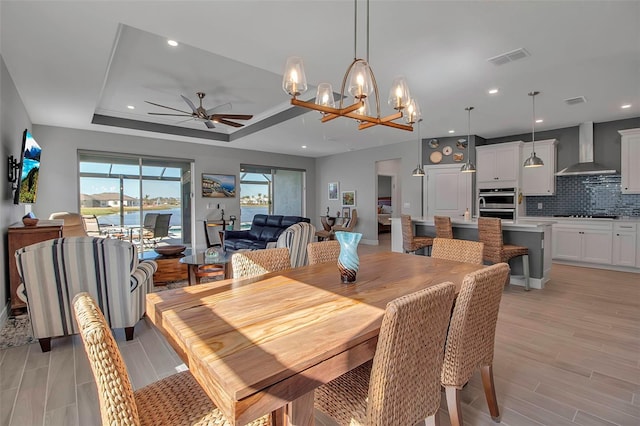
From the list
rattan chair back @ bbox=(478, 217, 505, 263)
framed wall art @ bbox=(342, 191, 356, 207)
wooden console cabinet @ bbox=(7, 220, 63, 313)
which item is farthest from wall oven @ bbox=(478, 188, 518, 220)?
wooden console cabinet @ bbox=(7, 220, 63, 313)

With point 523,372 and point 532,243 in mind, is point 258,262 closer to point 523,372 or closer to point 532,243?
point 523,372

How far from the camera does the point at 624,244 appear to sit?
5074 mm

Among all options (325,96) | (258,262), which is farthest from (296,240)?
(325,96)

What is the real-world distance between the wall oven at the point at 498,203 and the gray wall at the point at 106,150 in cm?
577

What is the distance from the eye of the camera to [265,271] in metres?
2.13

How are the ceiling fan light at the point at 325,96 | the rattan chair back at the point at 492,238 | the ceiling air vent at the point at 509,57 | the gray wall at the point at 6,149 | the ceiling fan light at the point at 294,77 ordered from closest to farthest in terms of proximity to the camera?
the ceiling fan light at the point at 294,77 → the ceiling fan light at the point at 325,96 → the ceiling air vent at the point at 509,57 → the gray wall at the point at 6,149 → the rattan chair back at the point at 492,238

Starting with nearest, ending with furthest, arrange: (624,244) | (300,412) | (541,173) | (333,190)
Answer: (300,412)
(624,244)
(541,173)
(333,190)

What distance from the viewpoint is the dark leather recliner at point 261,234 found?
6.13 metres

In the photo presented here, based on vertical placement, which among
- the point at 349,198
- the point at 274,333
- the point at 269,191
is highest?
the point at 269,191

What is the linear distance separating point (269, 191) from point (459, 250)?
7371 mm

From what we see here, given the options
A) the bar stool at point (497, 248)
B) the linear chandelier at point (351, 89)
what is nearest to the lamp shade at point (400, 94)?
the linear chandelier at point (351, 89)

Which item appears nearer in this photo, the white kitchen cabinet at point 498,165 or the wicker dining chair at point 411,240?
the wicker dining chair at point 411,240

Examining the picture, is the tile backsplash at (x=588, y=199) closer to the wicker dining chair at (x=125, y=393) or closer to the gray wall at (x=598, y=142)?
the gray wall at (x=598, y=142)

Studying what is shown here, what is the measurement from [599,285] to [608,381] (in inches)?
119
